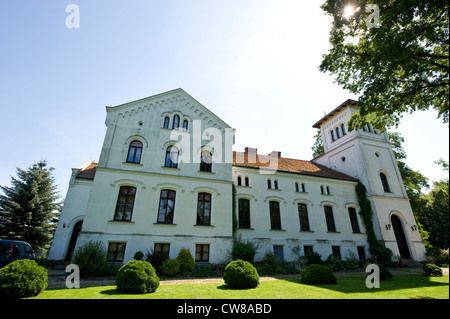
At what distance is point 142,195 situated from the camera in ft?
46.3

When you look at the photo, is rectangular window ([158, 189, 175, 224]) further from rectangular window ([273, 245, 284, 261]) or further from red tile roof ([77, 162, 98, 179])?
rectangular window ([273, 245, 284, 261])

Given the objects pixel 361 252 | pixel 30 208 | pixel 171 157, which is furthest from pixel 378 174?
pixel 30 208

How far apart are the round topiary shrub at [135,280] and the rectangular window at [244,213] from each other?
383 inches

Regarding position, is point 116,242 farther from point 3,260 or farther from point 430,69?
point 430,69

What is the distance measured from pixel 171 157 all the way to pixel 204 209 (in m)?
4.74

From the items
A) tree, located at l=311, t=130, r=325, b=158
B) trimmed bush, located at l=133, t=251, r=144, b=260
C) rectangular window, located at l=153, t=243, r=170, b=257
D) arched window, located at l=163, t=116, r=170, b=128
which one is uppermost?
tree, located at l=311, t=130, r=325, b=158

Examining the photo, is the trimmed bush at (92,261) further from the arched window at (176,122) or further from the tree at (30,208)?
the tree at (30,208)

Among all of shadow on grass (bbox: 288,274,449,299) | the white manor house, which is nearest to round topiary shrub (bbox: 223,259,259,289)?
shadow on grass (bbox: 288,274,449,299)

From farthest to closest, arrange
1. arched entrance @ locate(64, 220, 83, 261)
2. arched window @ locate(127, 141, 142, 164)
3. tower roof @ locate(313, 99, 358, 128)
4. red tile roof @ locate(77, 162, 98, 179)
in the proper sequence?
tower roof @ locate(313, 99, 358, 128) < red tile roof @ locate(77, 162, 98, 179) < arched window @ locate(127, 141, 142, 164) < arched entrance @ locate(64, 220, 83, 261)

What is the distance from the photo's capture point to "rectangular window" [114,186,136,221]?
13.5 m

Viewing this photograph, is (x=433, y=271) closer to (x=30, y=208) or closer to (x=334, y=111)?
(x=334, y=111)

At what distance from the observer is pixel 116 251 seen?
41.8ft

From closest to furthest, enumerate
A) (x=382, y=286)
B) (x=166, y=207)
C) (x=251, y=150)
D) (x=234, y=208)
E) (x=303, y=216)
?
(x=382, y=286)
(x=166, y=207)
(x=234, y=208)
(x=303, y=216)
(x=251, y=150)

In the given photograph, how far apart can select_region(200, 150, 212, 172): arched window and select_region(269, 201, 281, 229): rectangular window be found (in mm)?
6615
